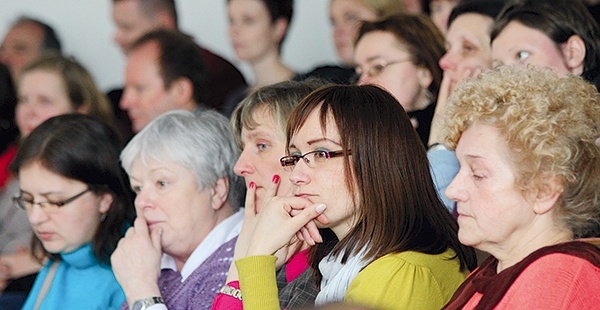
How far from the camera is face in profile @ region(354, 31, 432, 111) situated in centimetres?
327

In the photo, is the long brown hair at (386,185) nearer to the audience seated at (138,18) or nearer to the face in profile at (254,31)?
the face in profile at (254,31)

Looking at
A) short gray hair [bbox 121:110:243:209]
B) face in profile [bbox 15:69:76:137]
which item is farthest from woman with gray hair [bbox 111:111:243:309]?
face in profile [bbox 15:69:76:137]

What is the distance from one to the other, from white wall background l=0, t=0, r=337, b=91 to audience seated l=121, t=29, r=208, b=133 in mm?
1272

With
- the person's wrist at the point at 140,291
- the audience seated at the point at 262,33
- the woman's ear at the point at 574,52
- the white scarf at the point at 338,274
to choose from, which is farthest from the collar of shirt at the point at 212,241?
the audience seated at the point at 262,33

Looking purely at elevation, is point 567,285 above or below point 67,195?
above

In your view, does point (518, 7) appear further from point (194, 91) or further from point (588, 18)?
point (194, 91)

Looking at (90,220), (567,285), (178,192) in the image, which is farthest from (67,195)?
(567,285)

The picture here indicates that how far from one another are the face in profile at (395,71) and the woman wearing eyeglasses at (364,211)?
41.2 inches

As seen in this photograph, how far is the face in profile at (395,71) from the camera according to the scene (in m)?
3.27

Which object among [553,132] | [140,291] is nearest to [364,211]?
[553,132]

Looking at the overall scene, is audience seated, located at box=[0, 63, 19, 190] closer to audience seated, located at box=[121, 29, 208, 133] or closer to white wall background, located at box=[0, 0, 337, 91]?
audience seated, located at box=[121, 29, 208, 133]

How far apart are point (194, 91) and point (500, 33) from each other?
4.96 feet

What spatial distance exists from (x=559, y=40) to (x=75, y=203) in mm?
1550

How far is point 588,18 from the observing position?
2.75 meters
